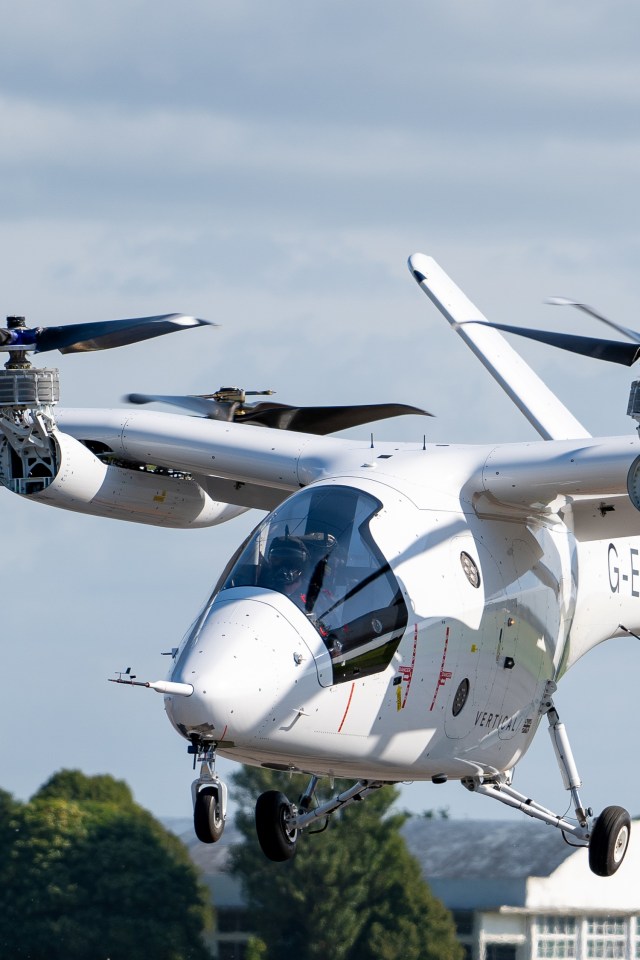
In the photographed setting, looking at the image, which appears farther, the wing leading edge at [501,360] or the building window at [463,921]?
the building window at [463,921]

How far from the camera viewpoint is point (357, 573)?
952 inches

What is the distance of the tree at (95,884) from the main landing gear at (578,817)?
20.2m

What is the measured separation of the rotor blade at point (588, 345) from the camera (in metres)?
25.2

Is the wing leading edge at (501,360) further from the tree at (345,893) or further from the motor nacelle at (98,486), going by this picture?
the tree at (345,893)

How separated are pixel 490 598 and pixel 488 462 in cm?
173

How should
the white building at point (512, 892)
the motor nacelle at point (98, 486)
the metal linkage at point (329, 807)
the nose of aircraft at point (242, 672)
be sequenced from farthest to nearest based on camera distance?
the white building at point (512, 892)
the motor nacelle at point (98, 486)
the metal linkage at point (329, 807)
the nose of aircraft at point (242, 672)

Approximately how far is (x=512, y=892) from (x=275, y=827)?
20635 millimetres

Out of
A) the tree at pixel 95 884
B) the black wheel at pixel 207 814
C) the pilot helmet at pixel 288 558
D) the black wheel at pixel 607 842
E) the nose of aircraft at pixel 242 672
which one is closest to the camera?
the nose of aircraft at pixel 242 672

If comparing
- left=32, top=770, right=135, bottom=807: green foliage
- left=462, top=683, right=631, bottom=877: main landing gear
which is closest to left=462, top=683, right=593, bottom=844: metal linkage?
left=462, top=683, right=631, bottom=877: main landing gear

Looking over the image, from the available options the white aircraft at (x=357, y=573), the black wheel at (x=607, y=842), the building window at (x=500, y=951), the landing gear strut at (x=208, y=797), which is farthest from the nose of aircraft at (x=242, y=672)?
the building window at (x=500, y=951)

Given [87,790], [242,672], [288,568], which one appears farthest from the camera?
[87,790]

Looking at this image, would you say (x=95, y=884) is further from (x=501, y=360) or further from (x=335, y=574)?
(x=335, y=574)

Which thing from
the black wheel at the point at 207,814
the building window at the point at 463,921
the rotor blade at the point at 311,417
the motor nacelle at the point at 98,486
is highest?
the rotor blade at the point at 311,417

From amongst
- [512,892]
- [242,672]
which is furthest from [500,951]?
[242,672]
